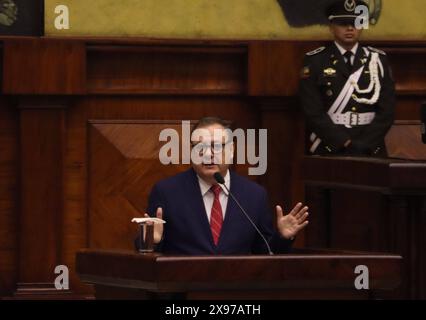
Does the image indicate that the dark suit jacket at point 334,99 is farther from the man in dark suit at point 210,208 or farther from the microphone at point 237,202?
the microphone at point 237,202

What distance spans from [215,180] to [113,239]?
90.2 inches

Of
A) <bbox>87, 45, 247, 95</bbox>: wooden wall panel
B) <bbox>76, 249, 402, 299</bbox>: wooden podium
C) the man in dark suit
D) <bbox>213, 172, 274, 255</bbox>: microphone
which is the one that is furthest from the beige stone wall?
<bbox>76, 249, 402, 299</bbox>: wooden podium

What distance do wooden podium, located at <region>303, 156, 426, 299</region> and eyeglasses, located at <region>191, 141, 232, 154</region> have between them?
0.84 meters

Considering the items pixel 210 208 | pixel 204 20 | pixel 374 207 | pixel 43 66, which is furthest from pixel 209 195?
pixel 204 20

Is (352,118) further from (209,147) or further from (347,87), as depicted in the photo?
(209,147)

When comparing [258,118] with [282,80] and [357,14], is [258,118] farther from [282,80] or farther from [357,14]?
[357,14]

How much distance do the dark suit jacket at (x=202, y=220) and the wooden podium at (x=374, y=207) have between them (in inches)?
26.9

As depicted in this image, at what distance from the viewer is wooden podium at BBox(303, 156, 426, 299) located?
239 inches

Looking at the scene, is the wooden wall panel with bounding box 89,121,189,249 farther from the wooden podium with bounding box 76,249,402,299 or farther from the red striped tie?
the wooden podium with bounding box 76,249,402,299

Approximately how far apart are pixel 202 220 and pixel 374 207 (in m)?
1.21

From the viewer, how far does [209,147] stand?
18.6 ft

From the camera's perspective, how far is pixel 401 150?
8125 millimetres
